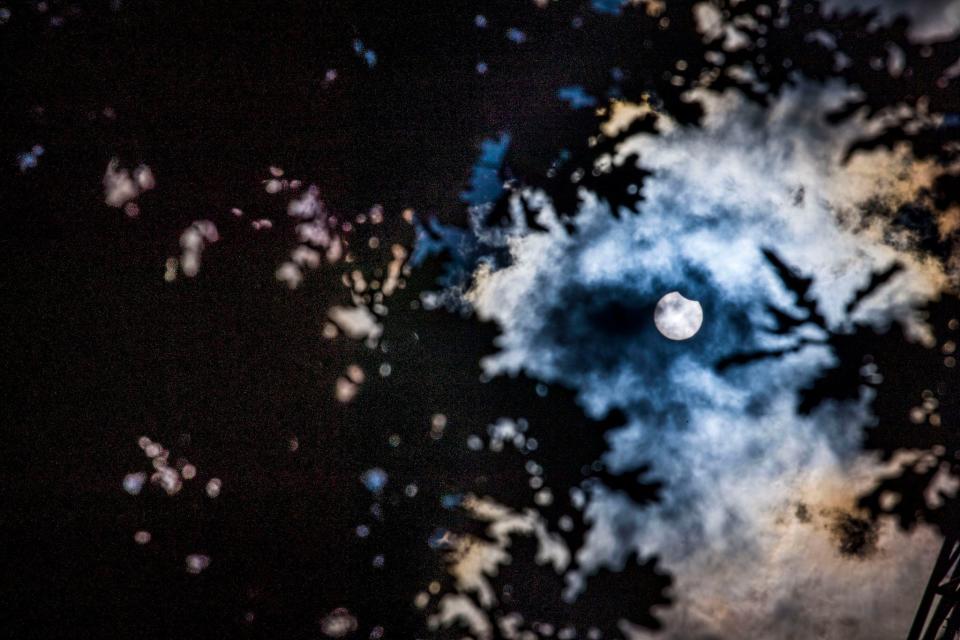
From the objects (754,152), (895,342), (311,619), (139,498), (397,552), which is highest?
(754,152)

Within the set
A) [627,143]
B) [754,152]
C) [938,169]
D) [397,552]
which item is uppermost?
[627,143]

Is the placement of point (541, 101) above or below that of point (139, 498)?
above

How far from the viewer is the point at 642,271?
332cm

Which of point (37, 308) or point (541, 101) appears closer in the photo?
point (37, 308)

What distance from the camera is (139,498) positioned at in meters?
3.15

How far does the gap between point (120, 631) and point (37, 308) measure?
2022mm

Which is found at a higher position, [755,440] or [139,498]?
[139,498]

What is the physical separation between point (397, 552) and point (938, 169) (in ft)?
13.5

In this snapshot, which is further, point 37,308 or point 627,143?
point 627,143

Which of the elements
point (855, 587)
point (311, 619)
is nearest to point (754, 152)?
point (855, 587)

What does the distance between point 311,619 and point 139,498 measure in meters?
1.30

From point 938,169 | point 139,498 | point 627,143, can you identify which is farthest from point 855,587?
point 139,498

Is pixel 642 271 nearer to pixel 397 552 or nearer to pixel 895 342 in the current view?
pixel 895 342

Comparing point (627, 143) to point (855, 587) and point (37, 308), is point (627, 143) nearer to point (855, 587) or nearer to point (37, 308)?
point (855, 587)
